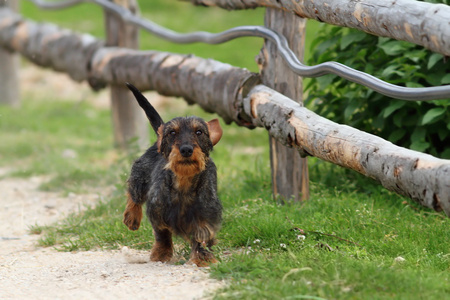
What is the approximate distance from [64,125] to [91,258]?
566cm

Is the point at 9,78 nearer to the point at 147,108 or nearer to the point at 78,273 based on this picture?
the point at 147,108

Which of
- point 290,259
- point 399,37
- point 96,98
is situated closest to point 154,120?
point 290,259

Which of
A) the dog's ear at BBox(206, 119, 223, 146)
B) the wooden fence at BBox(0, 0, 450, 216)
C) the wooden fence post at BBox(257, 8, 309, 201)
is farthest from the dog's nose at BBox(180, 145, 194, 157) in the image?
the wooden fence post at BBox(257, 8, 309, 201)

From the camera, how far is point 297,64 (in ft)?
15.1

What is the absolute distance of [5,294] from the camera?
3688 mm

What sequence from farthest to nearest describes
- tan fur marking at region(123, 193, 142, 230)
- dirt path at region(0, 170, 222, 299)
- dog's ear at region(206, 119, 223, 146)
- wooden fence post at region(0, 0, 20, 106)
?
wooden fence post at region(0, 0, 20, 106)
tan fur marking at region(123, 193, 142, 230)
dog's ear at region(206, 119, 223, 146)
dirt path at region(0, 170, 222, 299)

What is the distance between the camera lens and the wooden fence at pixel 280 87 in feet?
11.0

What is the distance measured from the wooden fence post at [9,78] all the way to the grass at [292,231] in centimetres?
277

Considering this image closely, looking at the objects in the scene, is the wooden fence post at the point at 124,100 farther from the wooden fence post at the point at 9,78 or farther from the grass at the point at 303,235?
the wooden fence post at the point at 9,78

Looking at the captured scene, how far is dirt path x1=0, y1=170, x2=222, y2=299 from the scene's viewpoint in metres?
3.55

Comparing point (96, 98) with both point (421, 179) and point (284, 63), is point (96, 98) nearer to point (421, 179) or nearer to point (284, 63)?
point (284, 63)

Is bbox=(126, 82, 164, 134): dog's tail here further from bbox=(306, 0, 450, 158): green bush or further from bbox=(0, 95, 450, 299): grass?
bbox=(306, 0, 450, 158): green bush

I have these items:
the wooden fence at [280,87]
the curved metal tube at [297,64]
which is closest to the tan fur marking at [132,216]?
the wooden fence at [280,87]

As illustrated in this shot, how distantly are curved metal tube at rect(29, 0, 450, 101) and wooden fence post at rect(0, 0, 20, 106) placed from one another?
144 inches
